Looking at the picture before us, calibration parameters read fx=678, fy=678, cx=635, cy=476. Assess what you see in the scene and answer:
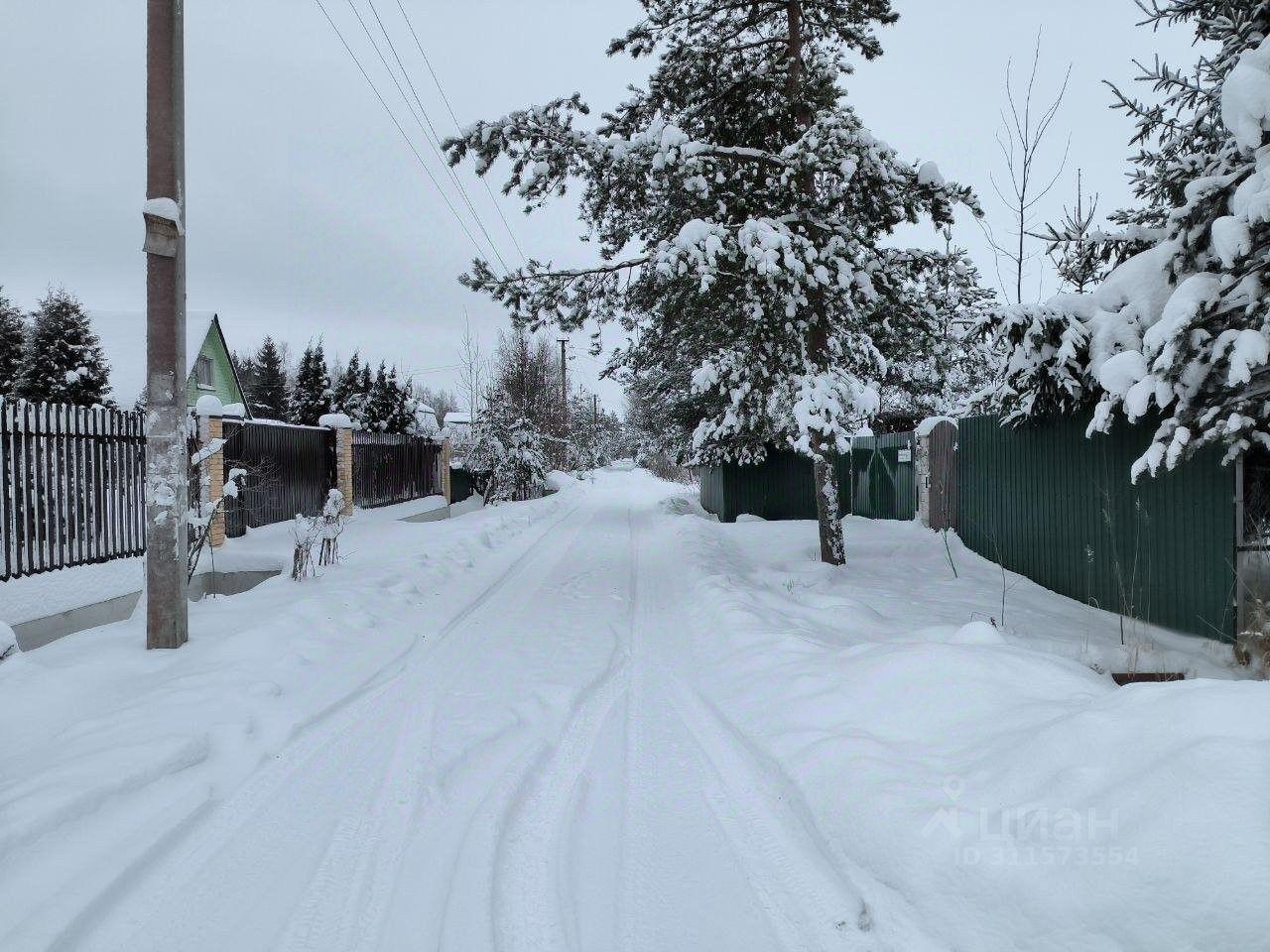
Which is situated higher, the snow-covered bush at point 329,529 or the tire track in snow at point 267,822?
the snow-covered bush at point 329,529

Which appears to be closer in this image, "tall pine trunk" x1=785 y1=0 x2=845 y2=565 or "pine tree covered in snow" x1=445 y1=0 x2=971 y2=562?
"pine tree covered in snow" x1=445 y1=0 x2=971 y2=562

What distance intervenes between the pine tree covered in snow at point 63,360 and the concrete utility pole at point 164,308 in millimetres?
25289

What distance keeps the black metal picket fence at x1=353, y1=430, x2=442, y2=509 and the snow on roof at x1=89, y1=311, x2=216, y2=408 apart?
10.7 m

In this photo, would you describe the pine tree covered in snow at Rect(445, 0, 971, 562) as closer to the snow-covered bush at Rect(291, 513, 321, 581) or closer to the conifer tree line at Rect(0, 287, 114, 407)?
the snow-covered bush at Rect(291, 513, 321, 581)

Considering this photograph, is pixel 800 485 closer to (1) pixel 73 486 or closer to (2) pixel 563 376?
(1) pixel 73 486

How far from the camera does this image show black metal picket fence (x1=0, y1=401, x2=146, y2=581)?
262 inches

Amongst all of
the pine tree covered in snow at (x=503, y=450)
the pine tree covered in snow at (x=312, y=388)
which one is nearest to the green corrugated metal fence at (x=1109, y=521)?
the pine tree covered in snow at (x=503, y=450)

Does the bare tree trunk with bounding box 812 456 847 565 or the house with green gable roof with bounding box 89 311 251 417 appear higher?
the house with green gable roof with bounding box 89 311 251 417

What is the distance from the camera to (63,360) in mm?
25547

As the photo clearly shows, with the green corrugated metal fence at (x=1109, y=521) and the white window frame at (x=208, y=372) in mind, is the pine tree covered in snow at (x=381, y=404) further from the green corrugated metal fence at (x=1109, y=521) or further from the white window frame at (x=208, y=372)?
the green corrugated metal fence at (x=1109, y=521)

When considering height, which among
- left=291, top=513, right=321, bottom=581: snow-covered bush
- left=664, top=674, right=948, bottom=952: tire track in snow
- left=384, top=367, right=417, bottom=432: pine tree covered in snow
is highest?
left=384, top=367, right=417, bottom=432: pine tree covered in snow

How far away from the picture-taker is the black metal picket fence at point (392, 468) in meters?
16.9

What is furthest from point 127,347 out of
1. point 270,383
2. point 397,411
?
point 270,383

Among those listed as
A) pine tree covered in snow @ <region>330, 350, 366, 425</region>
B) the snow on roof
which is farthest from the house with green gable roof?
pine tree covered in snow @ <region>330, 350, 366, 425</region>
